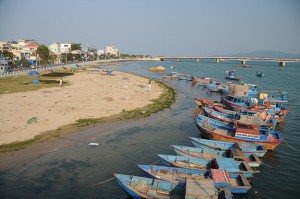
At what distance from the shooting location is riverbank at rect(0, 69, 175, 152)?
25.4m

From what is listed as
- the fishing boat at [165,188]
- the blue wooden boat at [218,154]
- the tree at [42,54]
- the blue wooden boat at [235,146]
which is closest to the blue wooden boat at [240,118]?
the blue wooden boat at [235,146]

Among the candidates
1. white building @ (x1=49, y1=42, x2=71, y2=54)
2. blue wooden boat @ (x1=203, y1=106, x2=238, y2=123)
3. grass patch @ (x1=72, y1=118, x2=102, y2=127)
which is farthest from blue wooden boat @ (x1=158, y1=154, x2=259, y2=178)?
white building @ (x1=49, y1=42, x2=71, y2=54)

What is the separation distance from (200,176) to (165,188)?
3353mm

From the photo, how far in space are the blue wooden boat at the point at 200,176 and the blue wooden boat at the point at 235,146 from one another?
5.14 m

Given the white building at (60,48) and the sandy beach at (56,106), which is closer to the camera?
the sandy beach at (56,106)

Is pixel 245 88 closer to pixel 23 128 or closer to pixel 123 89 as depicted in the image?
pixel 123 89

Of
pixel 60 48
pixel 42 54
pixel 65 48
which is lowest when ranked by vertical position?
pixel 42 54

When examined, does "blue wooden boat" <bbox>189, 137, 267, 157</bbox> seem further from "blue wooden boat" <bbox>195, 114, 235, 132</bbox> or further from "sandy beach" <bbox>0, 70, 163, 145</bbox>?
"sandy beach" <bbox>0, 70, 163, 145</bbox>

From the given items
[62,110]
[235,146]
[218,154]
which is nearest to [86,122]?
[62,110]

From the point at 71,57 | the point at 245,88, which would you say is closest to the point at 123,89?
the point at 245,88

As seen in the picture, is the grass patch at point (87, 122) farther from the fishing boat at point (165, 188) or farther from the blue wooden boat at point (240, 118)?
the fishing boat at point (165, 188)

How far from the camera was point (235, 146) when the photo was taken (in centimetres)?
2227

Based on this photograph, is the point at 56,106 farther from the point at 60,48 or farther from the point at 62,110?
the point at 60,48

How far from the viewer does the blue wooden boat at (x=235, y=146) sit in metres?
21.9
